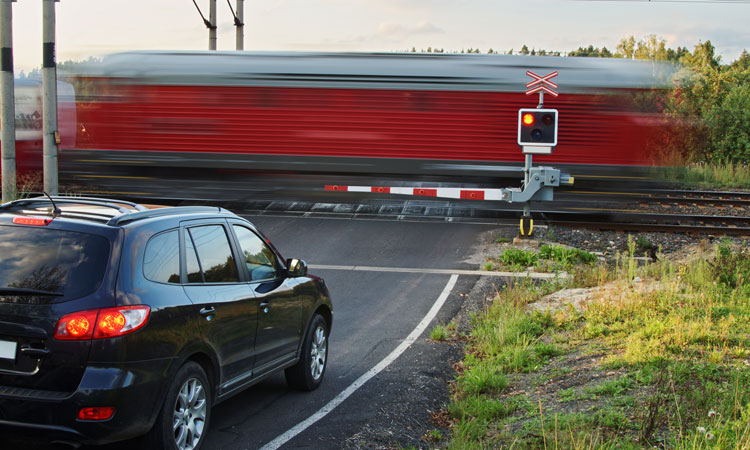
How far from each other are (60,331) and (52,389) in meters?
0.33

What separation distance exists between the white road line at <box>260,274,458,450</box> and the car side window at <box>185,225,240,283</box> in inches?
48.5

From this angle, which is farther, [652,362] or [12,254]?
[652,362]

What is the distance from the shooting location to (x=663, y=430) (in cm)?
498

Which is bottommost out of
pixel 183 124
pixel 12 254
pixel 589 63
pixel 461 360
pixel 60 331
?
pixel 461 360

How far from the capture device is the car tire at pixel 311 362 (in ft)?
22.4

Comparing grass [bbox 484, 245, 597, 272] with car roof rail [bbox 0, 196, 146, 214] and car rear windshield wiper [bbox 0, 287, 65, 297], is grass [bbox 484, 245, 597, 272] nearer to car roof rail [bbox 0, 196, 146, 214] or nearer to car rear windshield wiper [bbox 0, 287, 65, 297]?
car roof rail [bbox 0, 196, 146, 214]

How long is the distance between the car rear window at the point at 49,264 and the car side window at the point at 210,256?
75 centimetres

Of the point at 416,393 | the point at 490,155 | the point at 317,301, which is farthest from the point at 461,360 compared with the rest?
the point at 490,155

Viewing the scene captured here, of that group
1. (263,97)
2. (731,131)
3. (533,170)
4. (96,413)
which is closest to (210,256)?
(96,413)

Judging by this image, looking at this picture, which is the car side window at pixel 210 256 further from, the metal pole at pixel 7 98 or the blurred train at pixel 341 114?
the blurred train at pixel 341 114

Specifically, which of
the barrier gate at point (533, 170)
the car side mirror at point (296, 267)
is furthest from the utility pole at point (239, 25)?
the car side mirror at point (296, 267)

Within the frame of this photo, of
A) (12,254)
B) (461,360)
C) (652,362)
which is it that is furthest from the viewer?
(461,360)

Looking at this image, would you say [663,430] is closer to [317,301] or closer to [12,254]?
[317,301]

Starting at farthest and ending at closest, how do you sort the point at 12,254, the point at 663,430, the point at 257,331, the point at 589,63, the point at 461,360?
1. the point at 589,63
2. the point at 461,360
3. the point at 257,331
4. the point at 663,430
5. the point at 12,254
